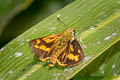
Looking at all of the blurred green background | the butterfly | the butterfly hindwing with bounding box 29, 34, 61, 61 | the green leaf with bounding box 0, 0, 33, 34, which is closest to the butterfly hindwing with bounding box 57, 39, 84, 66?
the butterfly

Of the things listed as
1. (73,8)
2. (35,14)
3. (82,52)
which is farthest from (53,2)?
(82,52)

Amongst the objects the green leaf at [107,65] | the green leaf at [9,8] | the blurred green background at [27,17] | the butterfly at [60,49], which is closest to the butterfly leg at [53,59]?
the butterfly at [60,49]

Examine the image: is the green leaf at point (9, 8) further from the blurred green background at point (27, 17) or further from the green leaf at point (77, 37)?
the green leaf at point (77, 37)

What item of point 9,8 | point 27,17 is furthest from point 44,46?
point 27,17

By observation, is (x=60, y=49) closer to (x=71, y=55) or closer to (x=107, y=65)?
(x=71, y=55)

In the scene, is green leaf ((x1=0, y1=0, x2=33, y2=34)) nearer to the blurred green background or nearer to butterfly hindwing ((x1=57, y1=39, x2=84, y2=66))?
the blurred green background
